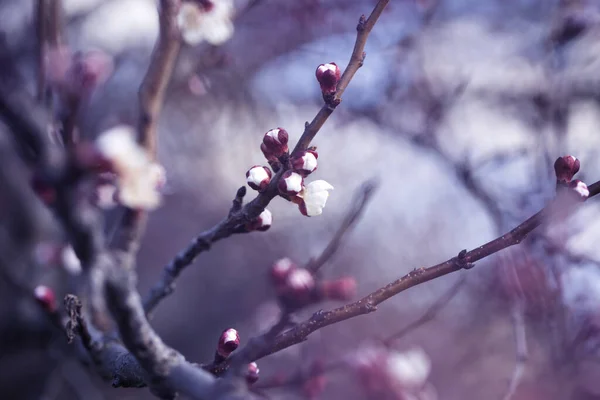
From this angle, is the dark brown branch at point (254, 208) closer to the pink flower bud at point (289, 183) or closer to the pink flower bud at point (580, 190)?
the pink flower bud at point (289, 183)

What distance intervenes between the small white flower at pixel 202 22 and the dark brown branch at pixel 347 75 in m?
0.81

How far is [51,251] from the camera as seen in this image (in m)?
2.18

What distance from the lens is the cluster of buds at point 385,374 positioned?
2059 mm

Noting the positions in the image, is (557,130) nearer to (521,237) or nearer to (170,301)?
(521,237)

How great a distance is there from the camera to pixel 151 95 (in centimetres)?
154

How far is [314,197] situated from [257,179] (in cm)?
14

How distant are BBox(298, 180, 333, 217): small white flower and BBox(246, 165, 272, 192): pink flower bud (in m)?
0.08

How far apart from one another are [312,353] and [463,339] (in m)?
2.68

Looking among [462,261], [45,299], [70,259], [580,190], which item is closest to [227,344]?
[462,261]

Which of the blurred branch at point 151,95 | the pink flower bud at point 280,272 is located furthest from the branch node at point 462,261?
the blurred branch at point 151,95

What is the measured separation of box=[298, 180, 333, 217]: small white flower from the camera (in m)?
1.06

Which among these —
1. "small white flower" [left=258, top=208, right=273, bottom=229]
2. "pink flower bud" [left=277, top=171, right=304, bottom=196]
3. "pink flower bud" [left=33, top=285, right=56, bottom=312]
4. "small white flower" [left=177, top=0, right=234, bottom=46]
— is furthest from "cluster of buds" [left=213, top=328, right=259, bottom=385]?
"small white flower" [left=177, top=0, right=234, bottom=46]

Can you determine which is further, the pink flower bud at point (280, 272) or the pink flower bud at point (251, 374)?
the pink flower bud at point (280, 272)

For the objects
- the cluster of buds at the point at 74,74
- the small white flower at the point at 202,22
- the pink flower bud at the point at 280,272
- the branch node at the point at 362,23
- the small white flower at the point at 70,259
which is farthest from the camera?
the small white flower at the point at 70,259
